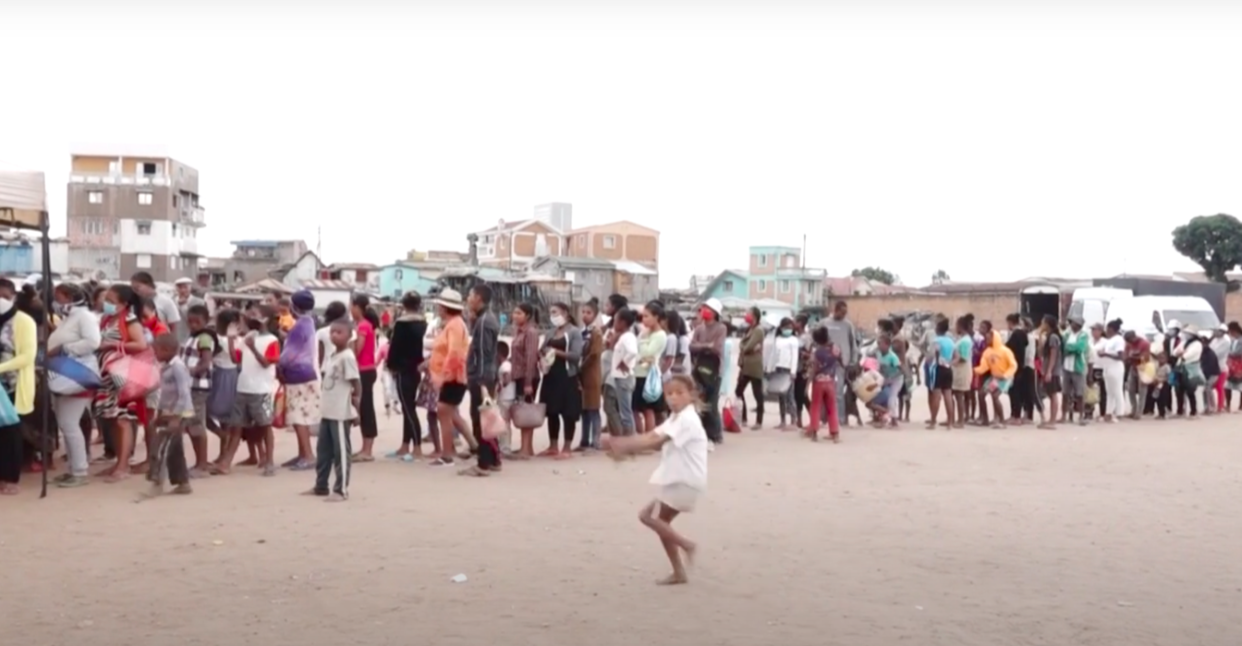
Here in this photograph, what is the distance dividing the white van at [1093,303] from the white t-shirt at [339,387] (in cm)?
2552

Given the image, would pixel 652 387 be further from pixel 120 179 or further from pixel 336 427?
pixel 120 179

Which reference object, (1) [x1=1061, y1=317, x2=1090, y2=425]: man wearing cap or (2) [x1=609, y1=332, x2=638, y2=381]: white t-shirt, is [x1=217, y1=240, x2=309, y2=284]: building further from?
(2) [x1=609, y1=332, x2=638, y2=381]: white t-shirt

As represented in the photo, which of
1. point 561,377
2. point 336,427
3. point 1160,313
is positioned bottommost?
point 336,427

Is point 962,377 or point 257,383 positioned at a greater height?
point 257,383

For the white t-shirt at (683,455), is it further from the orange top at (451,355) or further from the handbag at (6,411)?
the handbag at (6,411)

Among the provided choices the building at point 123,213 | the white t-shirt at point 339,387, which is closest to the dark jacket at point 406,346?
the white t-shirt at point 339,387

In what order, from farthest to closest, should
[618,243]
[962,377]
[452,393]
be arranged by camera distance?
[618,243] → [962,377] → [452,393]

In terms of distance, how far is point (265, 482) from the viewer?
10.2 m

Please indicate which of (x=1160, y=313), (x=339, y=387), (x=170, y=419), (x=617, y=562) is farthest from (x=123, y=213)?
(x=617, y=562)

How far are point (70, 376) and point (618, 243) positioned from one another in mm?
76165

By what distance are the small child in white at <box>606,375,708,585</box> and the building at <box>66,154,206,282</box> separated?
62.3 meters

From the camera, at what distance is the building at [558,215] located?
8912 cm

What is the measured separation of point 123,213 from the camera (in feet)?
209

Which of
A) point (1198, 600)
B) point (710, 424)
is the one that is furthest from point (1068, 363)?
point (1198, 600)
